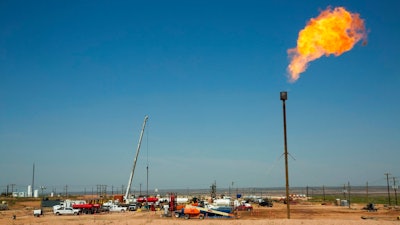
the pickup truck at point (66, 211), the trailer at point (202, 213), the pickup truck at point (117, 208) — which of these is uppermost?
the trailer at point (202, 213)

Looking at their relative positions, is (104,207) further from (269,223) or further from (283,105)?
(283,105)

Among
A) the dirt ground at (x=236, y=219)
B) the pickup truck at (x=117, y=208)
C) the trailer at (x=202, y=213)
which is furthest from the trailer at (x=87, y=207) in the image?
the trailer at (x=202, y=213)

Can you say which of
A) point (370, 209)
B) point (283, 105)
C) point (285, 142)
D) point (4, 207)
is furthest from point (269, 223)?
point (4, 207)

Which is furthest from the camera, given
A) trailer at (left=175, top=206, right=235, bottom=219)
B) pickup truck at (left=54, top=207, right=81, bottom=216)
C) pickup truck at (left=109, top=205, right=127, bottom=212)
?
pickup truck at (left=109, top=205, right=127, bottom=212)

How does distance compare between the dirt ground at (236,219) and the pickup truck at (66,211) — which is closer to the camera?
the dirt ground at (236,219)

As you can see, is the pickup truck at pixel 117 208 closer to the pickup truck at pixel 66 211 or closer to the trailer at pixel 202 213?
the pickup truck at pixel 66 211

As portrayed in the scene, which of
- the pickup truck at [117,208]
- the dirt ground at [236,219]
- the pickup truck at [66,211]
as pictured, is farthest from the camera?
the pickup truck at [117,208]

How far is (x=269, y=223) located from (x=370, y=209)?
31700 mm

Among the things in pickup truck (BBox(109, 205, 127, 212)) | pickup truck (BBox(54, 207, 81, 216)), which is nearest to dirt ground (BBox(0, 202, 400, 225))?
pickup truck (BBox(54, 207, 81, 216))

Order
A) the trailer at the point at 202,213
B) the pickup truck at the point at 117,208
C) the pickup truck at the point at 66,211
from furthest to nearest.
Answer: the pickup truck at the point at 117,208
the pickup truck at the point at 66,211
the trailer at the point at 202,213

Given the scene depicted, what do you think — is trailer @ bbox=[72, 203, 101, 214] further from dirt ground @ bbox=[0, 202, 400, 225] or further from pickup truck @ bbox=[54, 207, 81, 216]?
dirt ground @ bbox=[0, 202, 400, 225]

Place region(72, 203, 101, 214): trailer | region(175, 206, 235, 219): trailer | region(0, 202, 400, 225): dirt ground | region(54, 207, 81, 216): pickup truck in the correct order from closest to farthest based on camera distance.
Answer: region(0, 202, 400, 225): dirt ground
region(175, 206, 235, 219): trailer
region(54, 207, 81, 216): pickup truck
region(72, 203, 101, 214): trailer

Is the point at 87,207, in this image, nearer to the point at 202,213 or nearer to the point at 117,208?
the point at 117,208

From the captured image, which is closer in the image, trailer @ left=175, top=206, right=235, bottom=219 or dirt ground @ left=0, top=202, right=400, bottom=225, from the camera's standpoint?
dirt ground @ left=0, top=202, right=400, bottom=225
